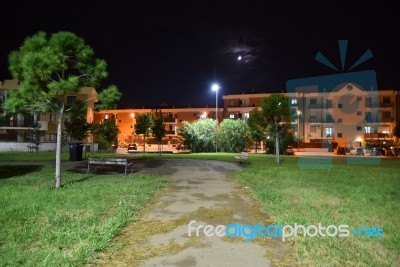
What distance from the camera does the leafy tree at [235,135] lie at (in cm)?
4369

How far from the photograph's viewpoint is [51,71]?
10.4m

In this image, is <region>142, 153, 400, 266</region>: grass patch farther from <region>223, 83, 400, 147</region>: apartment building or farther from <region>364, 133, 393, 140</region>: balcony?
<region>364, 133, 393, 140</region>: balcony

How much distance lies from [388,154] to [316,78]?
2315 centimetres

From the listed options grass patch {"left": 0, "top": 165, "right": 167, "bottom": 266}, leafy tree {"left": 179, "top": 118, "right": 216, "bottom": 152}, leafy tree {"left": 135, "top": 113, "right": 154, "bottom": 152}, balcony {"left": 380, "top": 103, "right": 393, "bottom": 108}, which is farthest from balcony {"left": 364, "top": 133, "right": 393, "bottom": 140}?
grass patch {"left": 0, "top": 165, "right": 167, "bottom": 266}

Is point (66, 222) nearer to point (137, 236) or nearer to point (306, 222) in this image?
point (137, 236)

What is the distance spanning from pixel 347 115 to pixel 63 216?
6652cm

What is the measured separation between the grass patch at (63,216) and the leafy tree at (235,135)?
31274 millimetres

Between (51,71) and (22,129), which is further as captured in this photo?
(22,129)

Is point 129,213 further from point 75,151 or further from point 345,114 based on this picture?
point 345,114

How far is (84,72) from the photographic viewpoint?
38.8ft

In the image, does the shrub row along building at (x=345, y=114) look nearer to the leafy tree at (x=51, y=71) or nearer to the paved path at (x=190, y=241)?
the leafy tree at (x=51, y=71)

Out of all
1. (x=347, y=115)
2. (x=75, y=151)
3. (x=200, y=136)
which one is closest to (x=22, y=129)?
(x=200, y=136)

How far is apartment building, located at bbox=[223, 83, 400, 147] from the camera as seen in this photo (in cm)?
6322

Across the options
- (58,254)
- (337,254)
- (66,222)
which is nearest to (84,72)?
(66,222)
